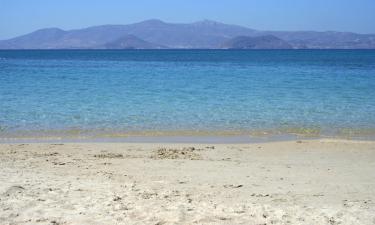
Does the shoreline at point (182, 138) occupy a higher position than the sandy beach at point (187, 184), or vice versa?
the sandy beach at point (187, 184)

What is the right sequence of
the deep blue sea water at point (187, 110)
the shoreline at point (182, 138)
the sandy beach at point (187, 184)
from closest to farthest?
the sandy beach at point (187, 184)
the shoreline at point (182, 138)
the deep blue sea water at point (187, 110)

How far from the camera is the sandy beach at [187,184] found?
6.09m

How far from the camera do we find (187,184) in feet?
25.9

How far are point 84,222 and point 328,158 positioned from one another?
6245 millimetres

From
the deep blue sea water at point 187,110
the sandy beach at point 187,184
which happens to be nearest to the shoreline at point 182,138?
the deep blue sea water at point 187,110

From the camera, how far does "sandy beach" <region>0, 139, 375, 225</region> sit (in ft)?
20.0

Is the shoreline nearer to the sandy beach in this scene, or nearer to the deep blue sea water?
the deep blue sea water

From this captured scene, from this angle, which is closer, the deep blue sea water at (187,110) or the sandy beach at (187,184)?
the sandy beach at (187,184)

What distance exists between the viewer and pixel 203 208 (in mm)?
6387

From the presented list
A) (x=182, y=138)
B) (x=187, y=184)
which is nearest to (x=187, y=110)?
(x=182, y=138)

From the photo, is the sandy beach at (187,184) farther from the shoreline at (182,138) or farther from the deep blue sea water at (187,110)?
the deep blue sea water at (187,110)

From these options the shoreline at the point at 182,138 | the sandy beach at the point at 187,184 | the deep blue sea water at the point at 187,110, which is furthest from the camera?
the deep blue sea water at the point at 187,110

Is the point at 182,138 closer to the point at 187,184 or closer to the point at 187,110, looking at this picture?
the point at 187,110

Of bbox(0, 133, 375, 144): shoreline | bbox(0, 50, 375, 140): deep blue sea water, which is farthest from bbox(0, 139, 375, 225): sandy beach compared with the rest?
bbox(0, 50, 375, 140): deep blue sea water
